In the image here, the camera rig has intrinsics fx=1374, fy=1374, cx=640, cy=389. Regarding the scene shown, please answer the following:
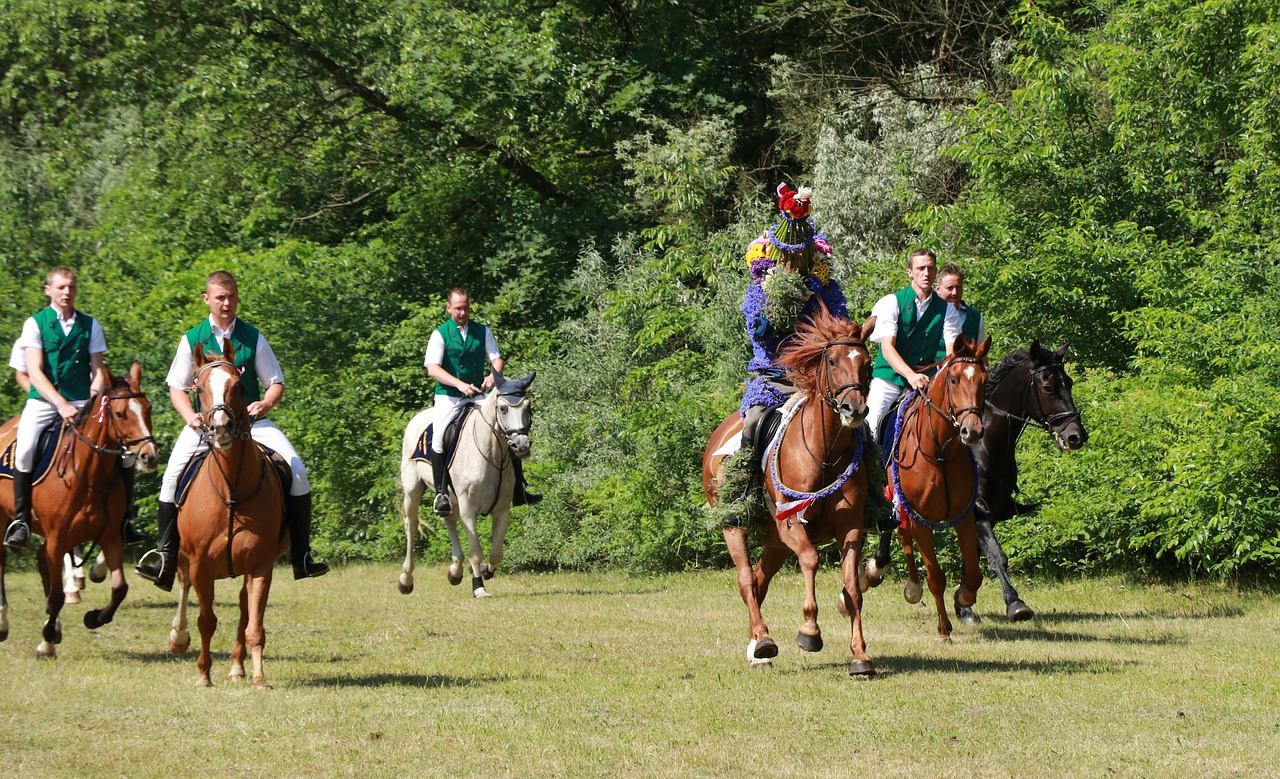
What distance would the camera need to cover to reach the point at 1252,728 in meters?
7.65

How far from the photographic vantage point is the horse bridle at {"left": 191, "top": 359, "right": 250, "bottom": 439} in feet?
28.5

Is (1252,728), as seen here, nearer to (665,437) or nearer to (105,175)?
(665,437)

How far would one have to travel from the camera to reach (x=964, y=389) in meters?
9.99

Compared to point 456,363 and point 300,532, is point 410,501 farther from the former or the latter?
point 300,532

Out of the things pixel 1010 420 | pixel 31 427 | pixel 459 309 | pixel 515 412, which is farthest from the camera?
pixel 459 309

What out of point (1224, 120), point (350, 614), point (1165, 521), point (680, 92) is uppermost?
point (680, 92)

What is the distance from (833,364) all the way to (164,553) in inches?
191

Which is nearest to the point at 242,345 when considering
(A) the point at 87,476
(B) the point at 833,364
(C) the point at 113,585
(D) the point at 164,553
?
(D) the point at 164,553

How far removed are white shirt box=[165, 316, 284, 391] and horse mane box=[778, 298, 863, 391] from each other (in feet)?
11.7

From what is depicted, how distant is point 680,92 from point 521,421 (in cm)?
1269

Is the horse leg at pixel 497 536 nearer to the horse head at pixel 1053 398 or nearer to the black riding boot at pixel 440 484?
the black riding boot at pixel 440 484

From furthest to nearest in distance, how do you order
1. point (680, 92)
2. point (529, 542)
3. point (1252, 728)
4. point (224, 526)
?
point (680, 92), point (529, 542), point (224, 526), point (1252, 728)

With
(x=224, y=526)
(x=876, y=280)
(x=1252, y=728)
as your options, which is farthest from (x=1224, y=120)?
(x=224, y=526)

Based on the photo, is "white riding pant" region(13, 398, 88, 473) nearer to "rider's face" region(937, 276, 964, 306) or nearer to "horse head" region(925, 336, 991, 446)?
"horse head" region(925, 336, 991, 446)
